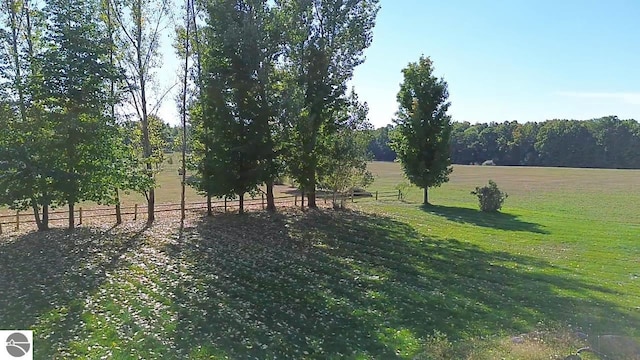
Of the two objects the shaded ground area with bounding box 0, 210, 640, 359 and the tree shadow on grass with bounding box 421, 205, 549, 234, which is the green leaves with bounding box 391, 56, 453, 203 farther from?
the shaded ground area with bounding box 0, 210, 640, 359

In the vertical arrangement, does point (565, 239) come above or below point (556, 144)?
below

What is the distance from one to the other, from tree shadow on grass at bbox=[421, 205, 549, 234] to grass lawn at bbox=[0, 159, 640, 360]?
1913mm

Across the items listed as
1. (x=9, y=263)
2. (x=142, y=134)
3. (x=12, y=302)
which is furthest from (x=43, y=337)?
(x=142, y=134)

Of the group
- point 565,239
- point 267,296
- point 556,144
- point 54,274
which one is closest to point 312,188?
point 565,239

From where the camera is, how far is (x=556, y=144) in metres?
107

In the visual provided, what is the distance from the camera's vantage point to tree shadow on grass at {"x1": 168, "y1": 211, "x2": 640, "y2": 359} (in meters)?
9.06

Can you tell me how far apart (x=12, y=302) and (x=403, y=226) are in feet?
62.8

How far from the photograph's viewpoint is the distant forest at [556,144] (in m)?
102

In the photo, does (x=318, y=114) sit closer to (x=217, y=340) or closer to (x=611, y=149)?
(x=217, y=340)

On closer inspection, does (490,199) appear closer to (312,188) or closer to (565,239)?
(565,239)

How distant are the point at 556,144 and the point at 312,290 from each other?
111039 millimetres

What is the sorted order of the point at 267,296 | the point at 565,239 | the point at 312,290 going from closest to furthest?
the point at 267,296 → the point at 312,290 → the point at 565,239

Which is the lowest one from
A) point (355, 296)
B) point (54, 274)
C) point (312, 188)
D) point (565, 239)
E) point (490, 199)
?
point (565, 239)

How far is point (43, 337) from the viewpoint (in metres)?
8.53
